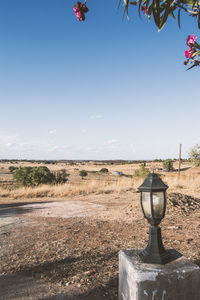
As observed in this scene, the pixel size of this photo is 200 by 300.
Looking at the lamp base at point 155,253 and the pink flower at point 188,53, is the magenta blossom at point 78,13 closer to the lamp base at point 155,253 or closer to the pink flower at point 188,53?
the pink flower at point 188,53

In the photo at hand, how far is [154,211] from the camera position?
2291 millimetres

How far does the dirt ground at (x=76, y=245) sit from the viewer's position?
9.96ft

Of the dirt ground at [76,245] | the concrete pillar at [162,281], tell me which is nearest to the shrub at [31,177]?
the dirt ground at [76,245]

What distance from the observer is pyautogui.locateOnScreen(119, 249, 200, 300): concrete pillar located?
2.07 metres

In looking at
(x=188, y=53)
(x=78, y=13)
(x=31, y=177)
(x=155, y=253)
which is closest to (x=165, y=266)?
(x=155, y=253)

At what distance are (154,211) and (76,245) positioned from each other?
2819 millimetres

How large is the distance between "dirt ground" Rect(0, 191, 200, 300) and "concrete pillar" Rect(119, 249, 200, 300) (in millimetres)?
879

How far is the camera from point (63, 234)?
17.6ft

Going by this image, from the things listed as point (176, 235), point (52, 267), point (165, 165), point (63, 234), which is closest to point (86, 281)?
point (52, 267)

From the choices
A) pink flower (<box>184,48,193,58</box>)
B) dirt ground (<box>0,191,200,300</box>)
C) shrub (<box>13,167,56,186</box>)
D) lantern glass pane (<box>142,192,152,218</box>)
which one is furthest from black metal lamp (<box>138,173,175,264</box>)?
shrub (<box>13,167,56,186</box>)

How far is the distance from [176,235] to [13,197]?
32.5 feet

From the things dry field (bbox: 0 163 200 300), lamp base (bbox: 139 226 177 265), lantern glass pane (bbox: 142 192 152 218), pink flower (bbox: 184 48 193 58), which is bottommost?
dry field (bbox: 0 163 200 300)

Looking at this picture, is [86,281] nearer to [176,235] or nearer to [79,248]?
[79,248]

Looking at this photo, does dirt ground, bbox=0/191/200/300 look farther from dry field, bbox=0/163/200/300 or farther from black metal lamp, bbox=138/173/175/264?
black metal lamp, bbox=138/173/175/264
